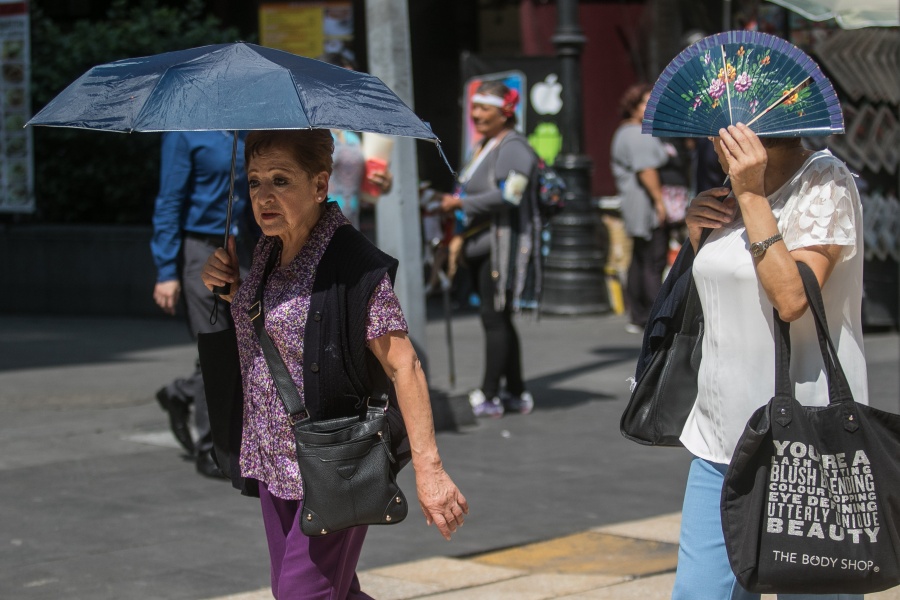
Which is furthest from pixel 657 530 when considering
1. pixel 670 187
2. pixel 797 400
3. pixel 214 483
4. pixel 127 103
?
pixel 670 187

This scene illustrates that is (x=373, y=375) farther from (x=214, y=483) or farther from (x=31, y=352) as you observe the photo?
(x=31, y=352)

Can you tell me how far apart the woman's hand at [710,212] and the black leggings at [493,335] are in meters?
4.73

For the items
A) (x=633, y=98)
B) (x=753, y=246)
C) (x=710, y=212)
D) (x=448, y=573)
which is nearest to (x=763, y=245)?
(x=753, y=246)

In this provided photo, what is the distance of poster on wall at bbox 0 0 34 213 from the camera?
46.2 feet

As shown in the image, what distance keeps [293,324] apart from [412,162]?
4.59 meters

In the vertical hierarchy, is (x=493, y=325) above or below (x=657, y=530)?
above

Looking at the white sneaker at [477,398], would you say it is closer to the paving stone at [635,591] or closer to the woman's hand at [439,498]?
the paving stone at [635,591]

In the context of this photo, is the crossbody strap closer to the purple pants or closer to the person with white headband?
the purple pants

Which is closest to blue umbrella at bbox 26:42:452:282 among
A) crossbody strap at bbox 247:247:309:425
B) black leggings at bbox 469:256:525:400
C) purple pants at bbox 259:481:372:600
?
crossbody strap at bbox 247:247:309:425

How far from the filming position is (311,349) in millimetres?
3436

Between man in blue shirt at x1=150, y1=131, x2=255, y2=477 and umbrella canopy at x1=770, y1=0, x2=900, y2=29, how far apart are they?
2679 millimetres

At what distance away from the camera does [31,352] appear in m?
11.2

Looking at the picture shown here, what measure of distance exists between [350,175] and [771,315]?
4.58m

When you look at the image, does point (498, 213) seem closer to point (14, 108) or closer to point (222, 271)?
point (222, 271)
